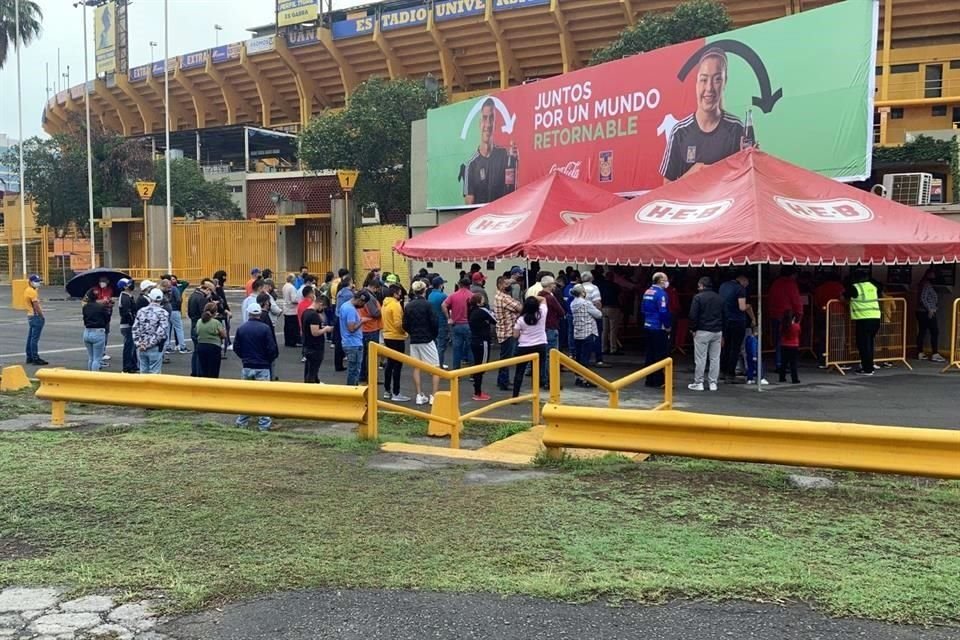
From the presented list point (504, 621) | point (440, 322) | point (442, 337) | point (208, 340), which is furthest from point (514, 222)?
point (504, 621)

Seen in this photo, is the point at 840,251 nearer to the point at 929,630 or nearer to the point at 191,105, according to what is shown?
the point at 929,630

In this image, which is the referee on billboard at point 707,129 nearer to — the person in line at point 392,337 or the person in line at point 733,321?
the person in line at point 733,321

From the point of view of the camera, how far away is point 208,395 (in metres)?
8.01

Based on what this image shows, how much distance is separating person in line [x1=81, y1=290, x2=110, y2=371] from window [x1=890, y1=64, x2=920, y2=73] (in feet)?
132

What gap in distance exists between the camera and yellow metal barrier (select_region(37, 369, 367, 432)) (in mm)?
7535

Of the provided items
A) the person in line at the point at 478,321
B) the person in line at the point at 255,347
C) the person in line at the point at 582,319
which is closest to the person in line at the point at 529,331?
the person in line at the point at 478,321

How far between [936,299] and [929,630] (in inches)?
500

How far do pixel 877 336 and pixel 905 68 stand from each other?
3245 centimetres

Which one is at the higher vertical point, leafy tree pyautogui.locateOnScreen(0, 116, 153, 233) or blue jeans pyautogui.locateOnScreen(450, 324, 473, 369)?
leafy tree pyautogui.locateOnScreen(0, 116, 153, 233)

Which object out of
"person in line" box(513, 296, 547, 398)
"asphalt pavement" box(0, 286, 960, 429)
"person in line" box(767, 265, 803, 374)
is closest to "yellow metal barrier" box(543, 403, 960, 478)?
"asphalt pavement" box(0, 286, 960, 429)

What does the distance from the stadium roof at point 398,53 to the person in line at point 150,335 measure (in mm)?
39139

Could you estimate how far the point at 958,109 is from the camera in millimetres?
37375

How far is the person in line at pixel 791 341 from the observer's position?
1292cm

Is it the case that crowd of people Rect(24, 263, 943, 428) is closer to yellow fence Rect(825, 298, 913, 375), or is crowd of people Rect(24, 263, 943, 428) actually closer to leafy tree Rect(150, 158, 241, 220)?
yellow fence Rect(825, 298, 913, 375)
